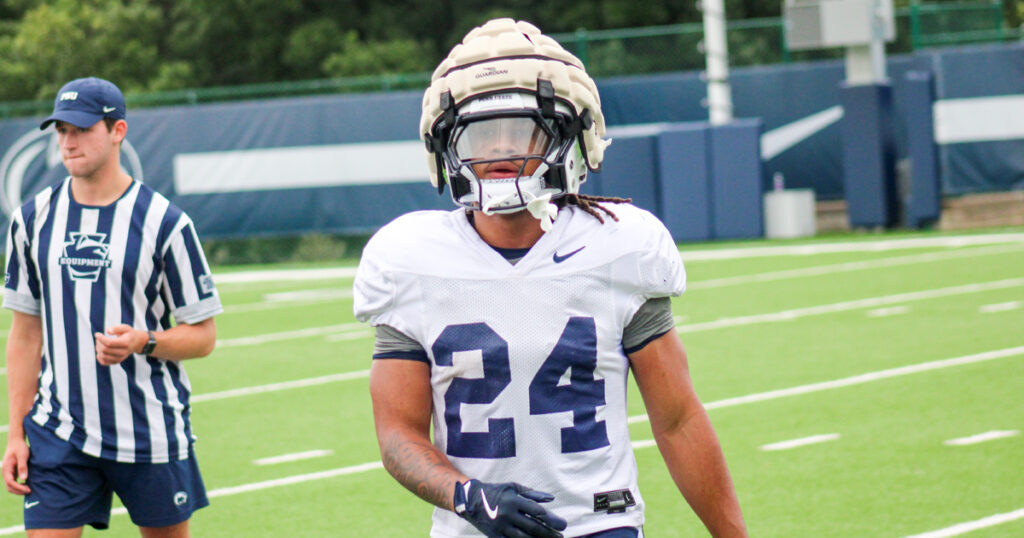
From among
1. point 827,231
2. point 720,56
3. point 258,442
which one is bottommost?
point 827,231

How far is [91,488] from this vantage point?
4262mm

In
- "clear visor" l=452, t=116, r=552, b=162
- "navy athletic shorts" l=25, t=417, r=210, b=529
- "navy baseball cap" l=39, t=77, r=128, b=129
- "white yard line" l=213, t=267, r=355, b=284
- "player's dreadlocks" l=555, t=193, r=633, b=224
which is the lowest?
"white yard line" l=213, t=267, r=355, b=284

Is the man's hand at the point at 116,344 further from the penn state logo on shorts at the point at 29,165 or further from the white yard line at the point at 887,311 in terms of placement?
the penn state logo on shorts at the point at 29,165

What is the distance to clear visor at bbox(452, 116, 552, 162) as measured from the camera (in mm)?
2855

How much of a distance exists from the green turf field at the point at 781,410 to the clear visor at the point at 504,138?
132 inches

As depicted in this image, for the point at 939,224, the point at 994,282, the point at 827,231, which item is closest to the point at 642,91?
the point at 827,231

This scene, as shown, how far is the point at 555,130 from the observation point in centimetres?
289

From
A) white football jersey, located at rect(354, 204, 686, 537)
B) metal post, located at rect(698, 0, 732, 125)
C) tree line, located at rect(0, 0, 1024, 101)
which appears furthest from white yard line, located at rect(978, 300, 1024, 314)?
tree line, located at rect(0, 0, 1024, 101)

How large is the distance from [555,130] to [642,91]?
61.3 feet

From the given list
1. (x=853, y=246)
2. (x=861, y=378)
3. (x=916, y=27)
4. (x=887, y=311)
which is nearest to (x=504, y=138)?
(x=861, y=378)

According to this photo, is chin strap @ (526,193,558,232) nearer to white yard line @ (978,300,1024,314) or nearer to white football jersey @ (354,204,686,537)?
white football jersey @ (354,204,686,537)

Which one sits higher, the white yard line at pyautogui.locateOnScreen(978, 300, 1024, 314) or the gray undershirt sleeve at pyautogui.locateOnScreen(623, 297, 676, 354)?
the gray undershirt sleeve at pyautogui.locateOnScreen(623, 297, 676, 354)

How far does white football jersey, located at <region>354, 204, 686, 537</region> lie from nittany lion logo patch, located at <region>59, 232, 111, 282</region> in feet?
5.67

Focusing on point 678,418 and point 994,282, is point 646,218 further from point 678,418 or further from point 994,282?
point 994,282
